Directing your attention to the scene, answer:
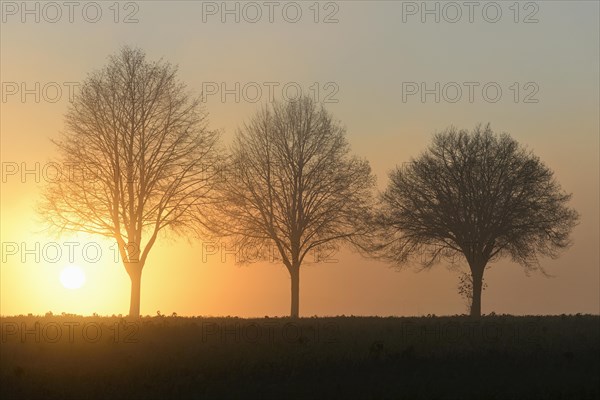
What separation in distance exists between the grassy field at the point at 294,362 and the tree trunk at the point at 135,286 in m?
11.5

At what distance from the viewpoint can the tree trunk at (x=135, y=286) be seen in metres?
41.7

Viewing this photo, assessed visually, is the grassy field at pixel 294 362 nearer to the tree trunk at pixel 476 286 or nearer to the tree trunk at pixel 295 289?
the tree trunk at pixel 295 289

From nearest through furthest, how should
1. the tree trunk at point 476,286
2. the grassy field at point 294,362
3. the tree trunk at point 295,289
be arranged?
the grassy field at point 294,362 → the tree trunk at point 295,289 → the tree trunk at point 476,286

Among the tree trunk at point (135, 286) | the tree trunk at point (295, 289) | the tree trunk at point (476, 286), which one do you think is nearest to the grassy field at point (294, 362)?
the tree trunk at point (135, 286)

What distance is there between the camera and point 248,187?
4728 cm

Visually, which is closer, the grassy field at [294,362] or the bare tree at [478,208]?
the grassy field at [294,362]

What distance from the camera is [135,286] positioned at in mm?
41844

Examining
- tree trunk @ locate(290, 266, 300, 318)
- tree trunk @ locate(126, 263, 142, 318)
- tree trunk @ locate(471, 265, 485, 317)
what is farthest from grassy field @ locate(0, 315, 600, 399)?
tree trunk @ locate(471, 265, 485, 317)

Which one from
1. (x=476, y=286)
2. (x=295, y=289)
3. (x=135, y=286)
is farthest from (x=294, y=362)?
(x=476, y=286)

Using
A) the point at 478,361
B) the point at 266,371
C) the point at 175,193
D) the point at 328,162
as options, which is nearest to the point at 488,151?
the point at 328,162

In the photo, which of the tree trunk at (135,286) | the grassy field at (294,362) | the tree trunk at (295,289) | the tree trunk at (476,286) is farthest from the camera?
the tree trunk at (476,286)

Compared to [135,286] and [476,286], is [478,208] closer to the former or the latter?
[476,286]

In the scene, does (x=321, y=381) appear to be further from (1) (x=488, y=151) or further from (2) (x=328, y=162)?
(1) (x=488, y=151)

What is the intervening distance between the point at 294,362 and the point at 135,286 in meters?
21.4
